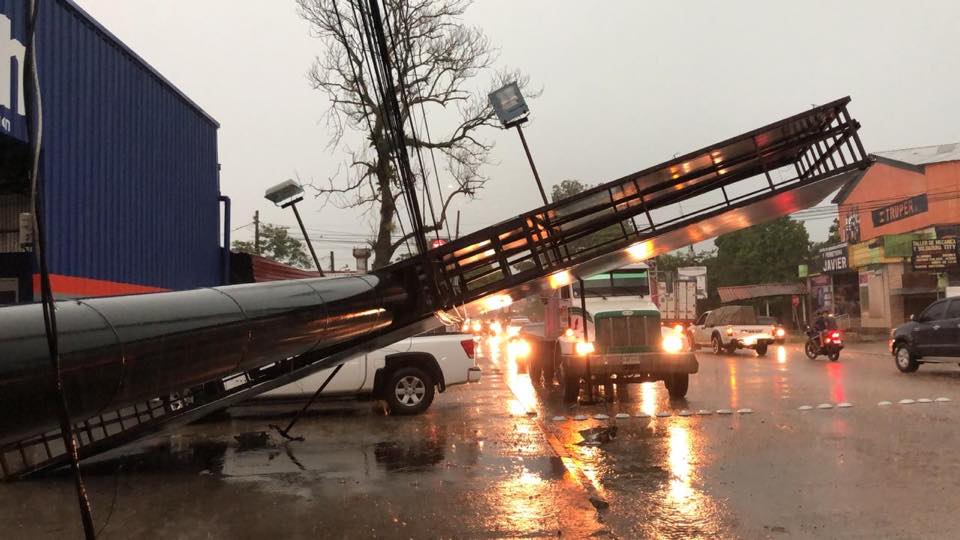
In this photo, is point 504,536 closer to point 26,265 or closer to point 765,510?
point 765,510

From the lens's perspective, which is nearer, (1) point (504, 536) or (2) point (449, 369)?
(1) point (504, 536)

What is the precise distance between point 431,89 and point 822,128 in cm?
2237

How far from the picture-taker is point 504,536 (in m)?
5.20

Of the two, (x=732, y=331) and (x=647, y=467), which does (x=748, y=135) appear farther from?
(x=732, y=331)

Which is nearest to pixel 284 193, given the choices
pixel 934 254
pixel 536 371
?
pixel 536 371

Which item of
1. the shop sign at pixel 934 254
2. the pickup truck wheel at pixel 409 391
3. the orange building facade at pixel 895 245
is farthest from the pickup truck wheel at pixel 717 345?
the pickup truck wheel at pixel 409 391

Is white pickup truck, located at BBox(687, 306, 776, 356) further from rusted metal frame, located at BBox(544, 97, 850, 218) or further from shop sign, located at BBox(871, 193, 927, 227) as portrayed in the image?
rusted metal frame, located at BBox(544, 97, 850, 218)

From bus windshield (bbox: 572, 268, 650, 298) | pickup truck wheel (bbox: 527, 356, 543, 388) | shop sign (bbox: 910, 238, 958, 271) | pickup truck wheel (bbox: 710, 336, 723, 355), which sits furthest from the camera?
shop sign (bbox: 910, 238, 958, 271)

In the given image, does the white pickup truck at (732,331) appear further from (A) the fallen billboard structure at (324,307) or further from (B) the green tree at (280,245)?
(B) the green tree at (280,245)

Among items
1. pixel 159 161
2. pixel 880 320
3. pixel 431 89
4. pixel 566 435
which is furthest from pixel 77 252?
pixel 880 320

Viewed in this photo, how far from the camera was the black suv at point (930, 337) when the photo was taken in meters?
15.5

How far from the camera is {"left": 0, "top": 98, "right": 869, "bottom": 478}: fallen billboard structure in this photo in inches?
114

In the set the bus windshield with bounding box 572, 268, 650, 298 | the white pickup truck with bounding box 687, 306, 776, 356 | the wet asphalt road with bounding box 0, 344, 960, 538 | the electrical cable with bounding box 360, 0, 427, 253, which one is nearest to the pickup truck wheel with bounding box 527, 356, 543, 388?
the bus windshield with bounding box 572, 268, 650, 298

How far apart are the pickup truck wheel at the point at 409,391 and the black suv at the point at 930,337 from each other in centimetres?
1176
